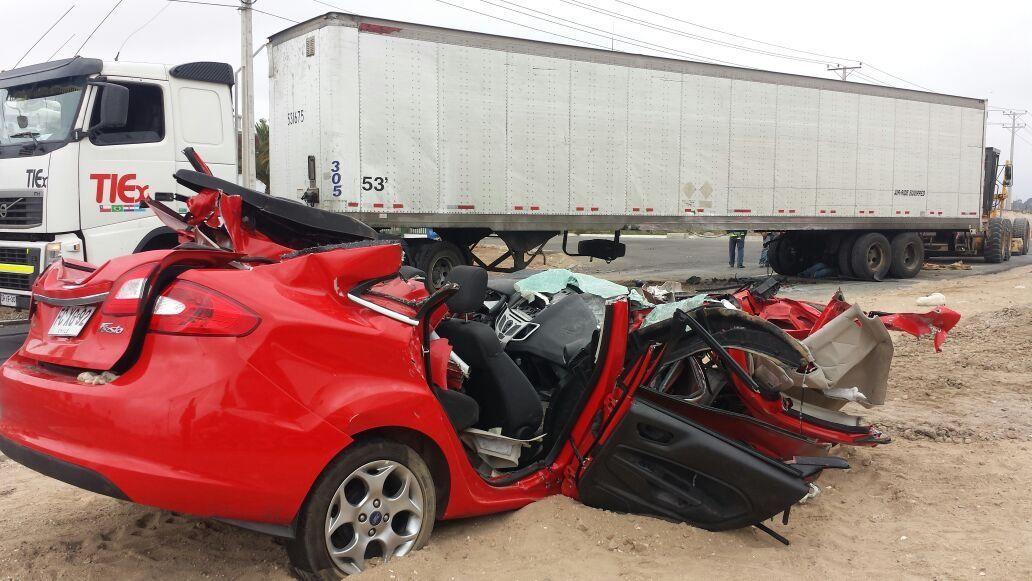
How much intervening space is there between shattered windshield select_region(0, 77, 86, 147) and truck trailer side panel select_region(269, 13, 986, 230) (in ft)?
10.7

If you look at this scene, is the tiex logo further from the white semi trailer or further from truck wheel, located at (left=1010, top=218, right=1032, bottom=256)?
truck wheel, located at (left=1010, top=218, right=1032, bottom=256)

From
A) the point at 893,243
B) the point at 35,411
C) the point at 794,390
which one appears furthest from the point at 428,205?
the point at 893,243

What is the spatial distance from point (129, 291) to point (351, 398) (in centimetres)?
83

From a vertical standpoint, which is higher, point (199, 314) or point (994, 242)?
point (199, 314)

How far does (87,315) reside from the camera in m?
2.94

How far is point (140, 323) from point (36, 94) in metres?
7.57

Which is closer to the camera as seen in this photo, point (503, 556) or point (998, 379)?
point (503, 556)

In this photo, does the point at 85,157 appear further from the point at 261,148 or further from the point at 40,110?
the point at 261,148

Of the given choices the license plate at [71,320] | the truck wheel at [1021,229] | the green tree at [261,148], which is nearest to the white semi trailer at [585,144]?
the license plate at [71,320]

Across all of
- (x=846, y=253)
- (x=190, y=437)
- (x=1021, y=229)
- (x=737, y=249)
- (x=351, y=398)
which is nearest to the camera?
(x=190, y=437)

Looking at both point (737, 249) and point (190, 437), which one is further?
point (737, 249)

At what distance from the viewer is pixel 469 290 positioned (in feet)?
11.7

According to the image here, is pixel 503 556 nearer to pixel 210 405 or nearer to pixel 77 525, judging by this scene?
pixel 210 405

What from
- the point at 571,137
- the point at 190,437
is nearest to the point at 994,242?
the point at 571,137
